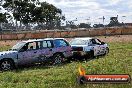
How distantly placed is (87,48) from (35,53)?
140 inches

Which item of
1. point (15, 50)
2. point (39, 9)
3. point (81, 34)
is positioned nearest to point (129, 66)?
point (15, 50)

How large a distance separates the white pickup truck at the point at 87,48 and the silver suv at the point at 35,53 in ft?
2.35

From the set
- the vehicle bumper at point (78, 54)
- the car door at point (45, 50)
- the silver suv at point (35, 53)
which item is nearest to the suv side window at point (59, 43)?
the silver suv at point (35, 53)

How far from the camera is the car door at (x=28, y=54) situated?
56.0 ft

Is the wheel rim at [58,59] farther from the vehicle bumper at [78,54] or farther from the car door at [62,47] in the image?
the vehicle bumper at [78,54]

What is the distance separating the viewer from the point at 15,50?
17156 mm

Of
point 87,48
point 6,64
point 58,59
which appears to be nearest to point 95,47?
point 87,48

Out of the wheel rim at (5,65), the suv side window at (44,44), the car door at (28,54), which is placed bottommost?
the wheel rim at (5,65)

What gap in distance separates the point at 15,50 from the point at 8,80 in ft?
13.8

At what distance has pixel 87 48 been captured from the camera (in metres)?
19.8

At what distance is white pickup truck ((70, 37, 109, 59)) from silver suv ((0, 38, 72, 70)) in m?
0.72

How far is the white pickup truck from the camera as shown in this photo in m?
19.5

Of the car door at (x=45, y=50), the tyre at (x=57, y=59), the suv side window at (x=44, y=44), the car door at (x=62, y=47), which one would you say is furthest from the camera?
the car door at (x=62, y=47)

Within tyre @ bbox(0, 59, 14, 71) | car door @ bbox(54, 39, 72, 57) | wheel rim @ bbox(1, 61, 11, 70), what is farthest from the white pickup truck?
wheel rim @ bbox(1, 61, 11, 70)
